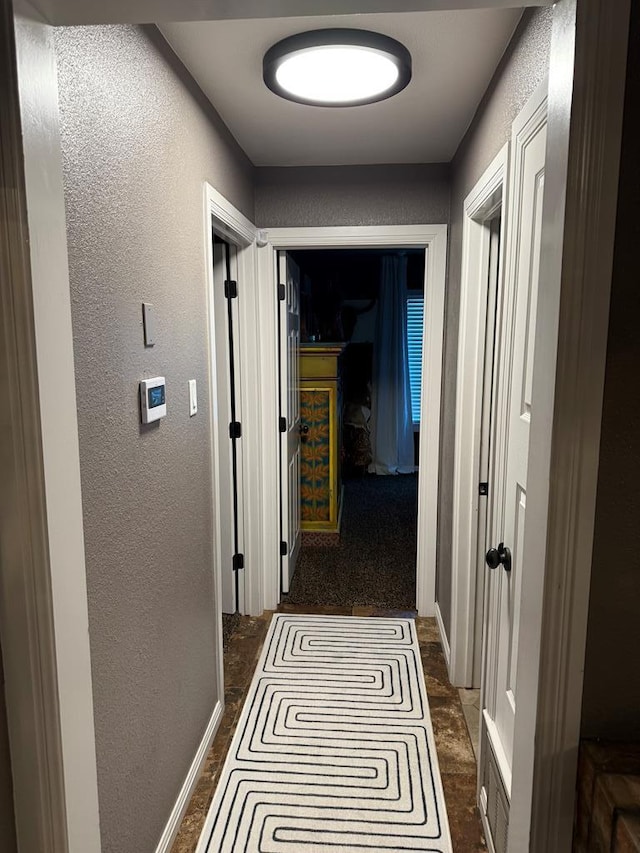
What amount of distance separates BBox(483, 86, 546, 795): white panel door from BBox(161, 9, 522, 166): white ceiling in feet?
1.19

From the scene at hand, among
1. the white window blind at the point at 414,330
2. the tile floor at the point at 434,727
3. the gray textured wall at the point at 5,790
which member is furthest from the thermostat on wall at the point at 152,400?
the white window blind at the point at 414,330

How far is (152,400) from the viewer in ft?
5.03

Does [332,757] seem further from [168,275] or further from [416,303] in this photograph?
[416,303]

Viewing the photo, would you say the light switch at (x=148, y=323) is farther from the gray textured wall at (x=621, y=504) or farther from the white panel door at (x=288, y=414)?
the white panel door at (x=288, y=414)

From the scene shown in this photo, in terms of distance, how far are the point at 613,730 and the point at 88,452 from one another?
3.62 ft

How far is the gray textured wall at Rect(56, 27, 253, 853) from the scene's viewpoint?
1.20 metres

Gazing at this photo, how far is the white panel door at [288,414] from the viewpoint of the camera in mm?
3148

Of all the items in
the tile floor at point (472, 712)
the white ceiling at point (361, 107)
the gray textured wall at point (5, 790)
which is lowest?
the tile floor at point (472, 712)

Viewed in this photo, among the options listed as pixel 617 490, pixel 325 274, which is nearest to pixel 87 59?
pixel 617 490

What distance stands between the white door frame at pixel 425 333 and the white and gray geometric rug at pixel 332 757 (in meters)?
0.48

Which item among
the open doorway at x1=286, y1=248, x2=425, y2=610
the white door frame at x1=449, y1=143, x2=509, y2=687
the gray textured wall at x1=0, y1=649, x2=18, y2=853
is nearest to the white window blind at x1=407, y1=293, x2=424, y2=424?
the open doorway at x1=286, y1=248, x2=425, y2=610

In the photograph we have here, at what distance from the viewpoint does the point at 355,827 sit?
1.80m

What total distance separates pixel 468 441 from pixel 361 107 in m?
1.40

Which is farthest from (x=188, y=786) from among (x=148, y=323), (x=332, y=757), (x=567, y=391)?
(x=567, y=391)
